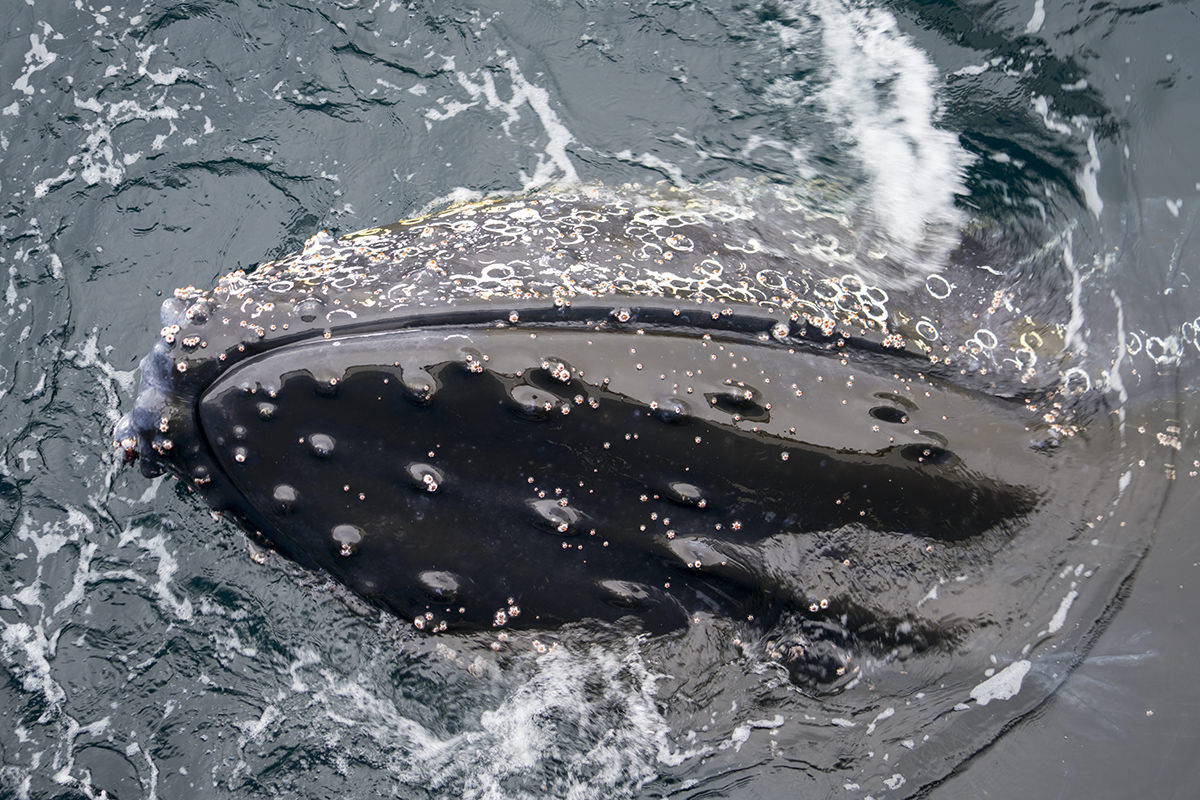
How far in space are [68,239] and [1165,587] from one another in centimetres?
958

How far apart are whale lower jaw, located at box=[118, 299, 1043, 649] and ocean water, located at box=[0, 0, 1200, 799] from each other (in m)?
0.36

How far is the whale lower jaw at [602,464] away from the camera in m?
5.46

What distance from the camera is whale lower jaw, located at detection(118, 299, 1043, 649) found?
5461 millimetres

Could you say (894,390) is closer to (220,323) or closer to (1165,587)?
(1165,587)

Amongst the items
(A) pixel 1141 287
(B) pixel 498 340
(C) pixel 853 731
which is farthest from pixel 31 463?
(A) pixel 1141 287

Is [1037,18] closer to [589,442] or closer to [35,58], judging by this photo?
[589,442]

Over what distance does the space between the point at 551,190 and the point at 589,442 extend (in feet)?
15.4

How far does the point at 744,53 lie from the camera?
1055 centimetres

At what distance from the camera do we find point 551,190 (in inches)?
380

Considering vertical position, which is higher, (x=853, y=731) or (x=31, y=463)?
(x=853, y=731)

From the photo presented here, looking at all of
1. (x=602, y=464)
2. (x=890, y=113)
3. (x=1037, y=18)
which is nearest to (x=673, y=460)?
(x=602, y=464)

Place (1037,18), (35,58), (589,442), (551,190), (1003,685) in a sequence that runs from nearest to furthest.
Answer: (589,442) → (1003,685) → (551,190) → (1037,18) → (35,58)

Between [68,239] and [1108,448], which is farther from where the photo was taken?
[68,239]

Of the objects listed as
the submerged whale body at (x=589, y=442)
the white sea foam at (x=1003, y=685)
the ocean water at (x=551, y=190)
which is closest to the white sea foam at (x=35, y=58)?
the ocean water at (x=551, y=190)
